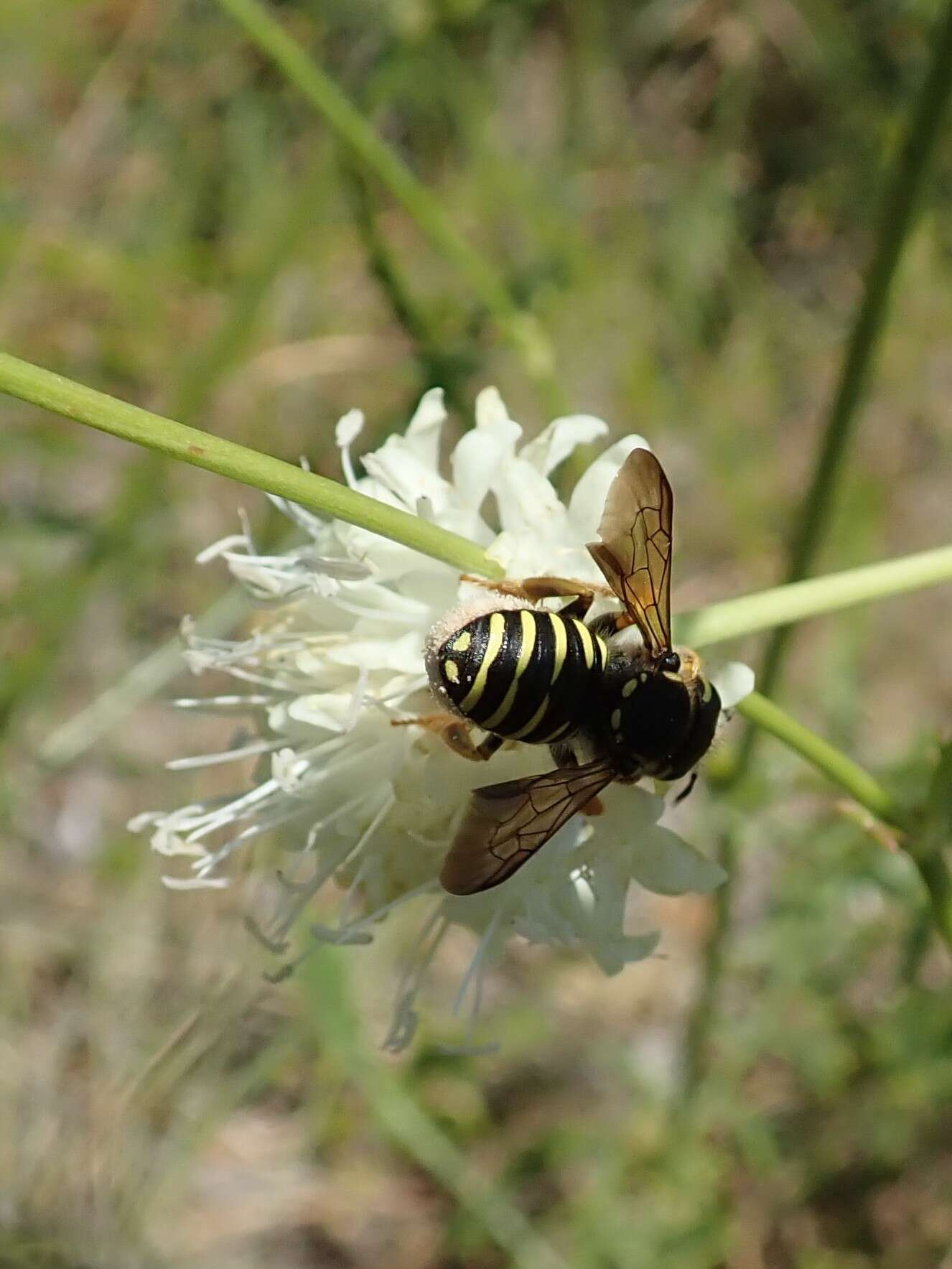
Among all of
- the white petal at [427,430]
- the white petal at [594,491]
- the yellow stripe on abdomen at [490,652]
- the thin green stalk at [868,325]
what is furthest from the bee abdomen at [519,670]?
the thin green stalk at [868,325]

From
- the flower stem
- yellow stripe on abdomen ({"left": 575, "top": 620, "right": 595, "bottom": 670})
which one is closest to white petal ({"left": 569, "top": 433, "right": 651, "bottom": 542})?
yellow stripe on abdomen ({"left": 575, "top": 620, "right": 595, "bottom": 670})

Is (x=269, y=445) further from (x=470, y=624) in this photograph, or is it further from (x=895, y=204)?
(x=470, y=624)

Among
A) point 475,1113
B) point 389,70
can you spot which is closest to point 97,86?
point 389,70

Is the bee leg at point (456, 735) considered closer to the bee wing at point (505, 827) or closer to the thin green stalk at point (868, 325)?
the bee wing at point (505, 827)

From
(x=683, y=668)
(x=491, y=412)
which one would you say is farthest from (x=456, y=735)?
(x=491, y=412)

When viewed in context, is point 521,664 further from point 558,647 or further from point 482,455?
point 482,455

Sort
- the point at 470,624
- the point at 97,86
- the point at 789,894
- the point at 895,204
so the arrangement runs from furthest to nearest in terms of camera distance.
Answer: the point at 97,86, the point at 789,894, the point at 895,204, the point at 470,624

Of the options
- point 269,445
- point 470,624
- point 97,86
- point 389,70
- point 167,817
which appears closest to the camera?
point 470,624
